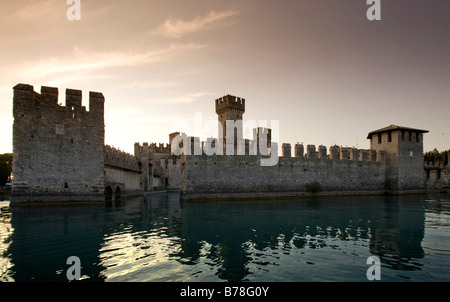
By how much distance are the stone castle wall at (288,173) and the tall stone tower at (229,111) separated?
9.85 metres

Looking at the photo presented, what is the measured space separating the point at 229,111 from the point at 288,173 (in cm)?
1223

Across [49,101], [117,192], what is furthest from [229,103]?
[49,101]

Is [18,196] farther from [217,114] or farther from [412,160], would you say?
[412,160]

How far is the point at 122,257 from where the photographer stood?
7078 millimetres

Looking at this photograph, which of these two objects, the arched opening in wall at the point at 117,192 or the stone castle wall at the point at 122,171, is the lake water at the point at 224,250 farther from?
the arched opening in wall at the point at 117,192

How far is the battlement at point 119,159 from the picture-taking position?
24.6 meters

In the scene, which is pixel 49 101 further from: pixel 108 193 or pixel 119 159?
pixel 108 193

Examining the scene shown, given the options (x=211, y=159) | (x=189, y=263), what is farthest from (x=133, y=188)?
(x=189, y=263)

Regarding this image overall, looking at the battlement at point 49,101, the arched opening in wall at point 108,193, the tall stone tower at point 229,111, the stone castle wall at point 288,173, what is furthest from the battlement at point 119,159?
the tall stone tower at point 229,111

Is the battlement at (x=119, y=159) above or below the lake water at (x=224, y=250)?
above

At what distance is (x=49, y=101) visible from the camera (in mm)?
19828

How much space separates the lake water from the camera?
5.86 meters
